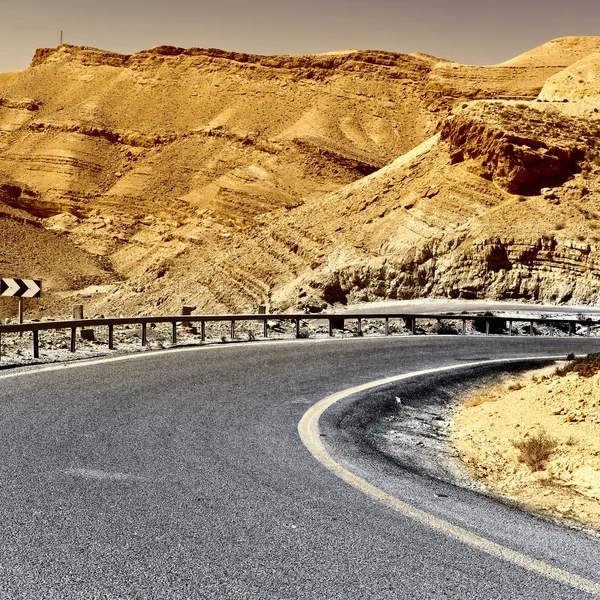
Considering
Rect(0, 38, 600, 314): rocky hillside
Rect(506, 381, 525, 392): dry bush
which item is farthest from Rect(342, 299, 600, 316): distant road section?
Rect(506, 381, 525, 392): dry bush

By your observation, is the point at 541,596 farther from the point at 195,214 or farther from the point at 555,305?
the point at 195,214

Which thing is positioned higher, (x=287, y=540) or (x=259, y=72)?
(x=259, y=72)

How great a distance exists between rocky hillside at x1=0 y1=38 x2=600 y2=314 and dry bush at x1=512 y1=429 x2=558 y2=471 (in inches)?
1298

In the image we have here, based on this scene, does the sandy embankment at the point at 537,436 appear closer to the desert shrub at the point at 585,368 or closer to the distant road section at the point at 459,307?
the desert shrub at the point at 585,368

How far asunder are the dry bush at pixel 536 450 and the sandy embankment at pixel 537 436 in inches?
1.1

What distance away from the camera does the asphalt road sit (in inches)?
151

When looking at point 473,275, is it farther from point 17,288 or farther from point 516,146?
point 17,288

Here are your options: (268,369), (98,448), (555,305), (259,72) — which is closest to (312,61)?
(259,72)

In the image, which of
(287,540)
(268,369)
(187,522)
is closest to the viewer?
(287,540)

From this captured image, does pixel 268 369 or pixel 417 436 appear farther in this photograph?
pixel 268 369

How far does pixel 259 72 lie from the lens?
106 m

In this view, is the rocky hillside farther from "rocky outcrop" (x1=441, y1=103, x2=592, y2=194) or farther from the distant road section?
the distant road section

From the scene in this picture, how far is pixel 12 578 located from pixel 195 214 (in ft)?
215

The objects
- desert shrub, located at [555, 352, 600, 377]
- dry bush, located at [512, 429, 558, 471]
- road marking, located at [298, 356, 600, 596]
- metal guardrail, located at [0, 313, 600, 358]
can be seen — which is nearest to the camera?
road marking, located at [298, 356, 600, 596]
